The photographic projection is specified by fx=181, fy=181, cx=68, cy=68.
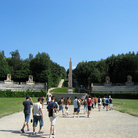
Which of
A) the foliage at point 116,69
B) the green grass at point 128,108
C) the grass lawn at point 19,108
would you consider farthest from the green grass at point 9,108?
the foliage at point 116,69

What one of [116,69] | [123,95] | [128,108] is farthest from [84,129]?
[116,69]

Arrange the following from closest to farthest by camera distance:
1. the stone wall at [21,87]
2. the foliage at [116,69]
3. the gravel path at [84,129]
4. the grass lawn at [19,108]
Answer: the gravel path at [84,129] → the grass lawn at [19,108] → the stone wall at [21,87] → the foliage at [116,69]

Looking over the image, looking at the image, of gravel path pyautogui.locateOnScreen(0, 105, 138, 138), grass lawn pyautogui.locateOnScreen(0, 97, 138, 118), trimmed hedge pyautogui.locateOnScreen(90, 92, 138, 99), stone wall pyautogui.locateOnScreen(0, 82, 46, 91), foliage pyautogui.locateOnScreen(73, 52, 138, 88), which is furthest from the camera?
foliage pyautogui.locateOnScreen(73, 52, 138, 88)

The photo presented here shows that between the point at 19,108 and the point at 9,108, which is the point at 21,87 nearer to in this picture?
the point at 19,108

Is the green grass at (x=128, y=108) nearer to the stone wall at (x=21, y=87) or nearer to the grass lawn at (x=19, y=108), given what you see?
the grass lawn at (x=19, y=108)

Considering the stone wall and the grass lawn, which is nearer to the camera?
the grass lawn

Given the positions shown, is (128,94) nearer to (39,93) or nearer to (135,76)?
(135,76)

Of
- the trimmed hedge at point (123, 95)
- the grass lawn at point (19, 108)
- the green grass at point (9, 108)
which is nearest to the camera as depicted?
the green grass at point (9, 108)

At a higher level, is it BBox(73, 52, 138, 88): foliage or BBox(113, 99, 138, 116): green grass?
BBox(73, 52, 138, 88): foliage

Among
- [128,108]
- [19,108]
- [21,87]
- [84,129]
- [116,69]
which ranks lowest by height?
[128,108]

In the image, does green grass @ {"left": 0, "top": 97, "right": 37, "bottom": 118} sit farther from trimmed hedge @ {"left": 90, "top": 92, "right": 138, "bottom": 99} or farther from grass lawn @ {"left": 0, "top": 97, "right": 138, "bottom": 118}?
trimmed hedge @ {"left": 90, "top": 92, "right": 138, "bottom": 99}

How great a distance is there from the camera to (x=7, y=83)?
57250mm

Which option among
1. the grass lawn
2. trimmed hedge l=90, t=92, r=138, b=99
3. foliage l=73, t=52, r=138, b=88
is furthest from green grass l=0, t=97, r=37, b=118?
foliage l=73, t=52, r=138, b=88

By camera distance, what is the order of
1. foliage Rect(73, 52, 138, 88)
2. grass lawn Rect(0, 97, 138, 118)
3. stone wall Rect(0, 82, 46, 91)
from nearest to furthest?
grass lawn Rect(0, 97, 138, 118)
stone wall Rect(0, 82, 46, 91)
foliage Rect(73, 52, 138, 88)
